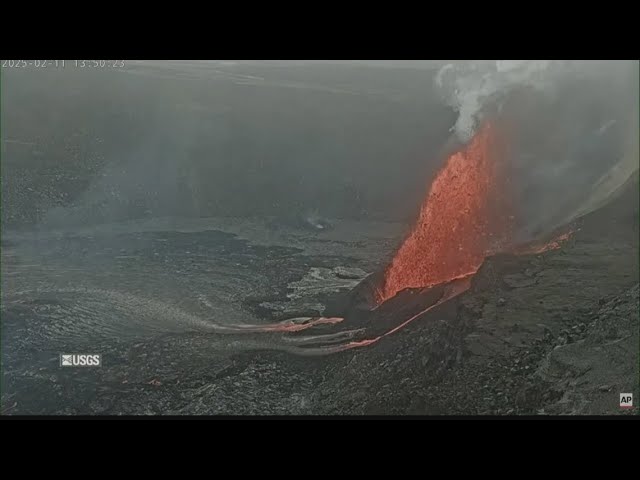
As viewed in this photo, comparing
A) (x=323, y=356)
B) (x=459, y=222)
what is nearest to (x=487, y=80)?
(x=459, y=222)

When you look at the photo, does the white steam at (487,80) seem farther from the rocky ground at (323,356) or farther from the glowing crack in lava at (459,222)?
the rocky ground at (323,356)

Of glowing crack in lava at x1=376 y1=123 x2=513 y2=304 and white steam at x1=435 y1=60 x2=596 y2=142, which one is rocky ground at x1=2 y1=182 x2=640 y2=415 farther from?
white steam at x1=435 y1=60 x2=596 y2=142

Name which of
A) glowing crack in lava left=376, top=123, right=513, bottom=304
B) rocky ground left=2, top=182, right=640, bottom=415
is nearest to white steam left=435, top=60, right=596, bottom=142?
glowing crack in lava left=376, top=123, right=513, bottom=304

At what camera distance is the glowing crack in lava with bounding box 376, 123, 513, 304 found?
3.26 meters

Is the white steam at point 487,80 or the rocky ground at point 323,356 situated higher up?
the white steam at point 487,80

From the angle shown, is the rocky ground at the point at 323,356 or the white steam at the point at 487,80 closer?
the white steam at the point at 487,80

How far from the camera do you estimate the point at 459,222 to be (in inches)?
131

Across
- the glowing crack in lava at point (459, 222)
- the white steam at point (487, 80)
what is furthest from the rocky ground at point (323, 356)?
the white steam at point (487, 80)

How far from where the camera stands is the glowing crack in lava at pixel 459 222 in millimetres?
3264

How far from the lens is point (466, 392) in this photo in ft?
10.7

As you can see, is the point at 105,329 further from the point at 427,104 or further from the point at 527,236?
the point at 527,236

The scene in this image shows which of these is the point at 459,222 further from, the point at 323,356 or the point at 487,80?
the point at 323,356

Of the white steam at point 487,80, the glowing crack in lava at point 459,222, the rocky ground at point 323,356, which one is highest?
the white steam at point 487,80

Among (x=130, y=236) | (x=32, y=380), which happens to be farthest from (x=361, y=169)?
(x=32, y=380)
